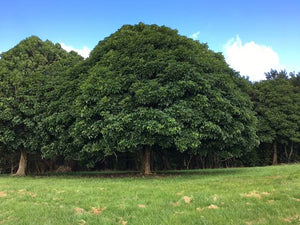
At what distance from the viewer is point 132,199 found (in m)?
7.74

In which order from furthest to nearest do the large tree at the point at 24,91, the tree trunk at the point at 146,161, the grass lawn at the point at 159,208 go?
the large tree at the point at 24,91 < the tree trunk at the point at 146,161 < the grass lawn at the point at 159,208

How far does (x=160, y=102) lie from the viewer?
1414 cm

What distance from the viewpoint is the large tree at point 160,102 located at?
13430 millimetres

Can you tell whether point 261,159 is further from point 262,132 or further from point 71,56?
point 71,56

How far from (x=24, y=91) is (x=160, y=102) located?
445 inches

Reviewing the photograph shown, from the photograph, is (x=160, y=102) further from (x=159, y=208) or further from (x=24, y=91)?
(x=24, y=91)

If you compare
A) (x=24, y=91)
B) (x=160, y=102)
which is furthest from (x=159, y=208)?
(x=24, y=91)

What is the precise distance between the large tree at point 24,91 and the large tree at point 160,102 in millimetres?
5356

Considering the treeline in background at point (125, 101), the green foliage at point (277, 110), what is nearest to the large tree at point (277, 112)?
the green foliage at point (277, 110)

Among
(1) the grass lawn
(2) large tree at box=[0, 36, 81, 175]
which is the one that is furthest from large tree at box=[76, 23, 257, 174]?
(2) large tree at box=[0, 36, 81, 175]

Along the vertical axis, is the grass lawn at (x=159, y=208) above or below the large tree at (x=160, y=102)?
below

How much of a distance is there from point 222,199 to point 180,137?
20.8 ft

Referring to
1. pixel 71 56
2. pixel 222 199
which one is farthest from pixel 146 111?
pixel 71 56

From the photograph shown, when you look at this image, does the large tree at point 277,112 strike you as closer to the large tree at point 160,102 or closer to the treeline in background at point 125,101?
the treeline in background at point 125,101
